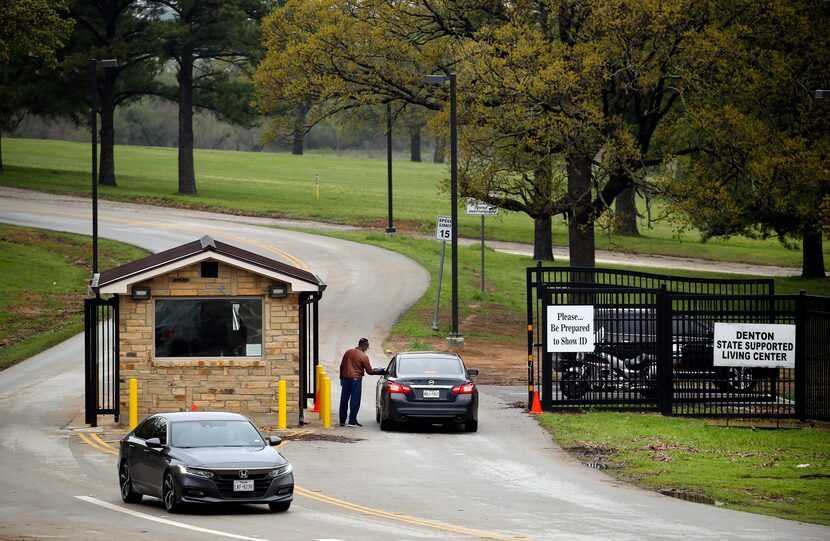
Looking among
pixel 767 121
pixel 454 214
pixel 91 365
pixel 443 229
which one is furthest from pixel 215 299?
pixel 767 121

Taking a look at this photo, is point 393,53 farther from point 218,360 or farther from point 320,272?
point 218,360

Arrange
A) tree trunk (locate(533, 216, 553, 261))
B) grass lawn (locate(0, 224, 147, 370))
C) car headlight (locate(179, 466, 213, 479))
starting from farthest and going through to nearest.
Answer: tree trunk (locate(533, 216, 553, 261)) < grass lawn (locate(0, 224, 147, 370)) < car headlight (locate(179, 466, 213, 479))

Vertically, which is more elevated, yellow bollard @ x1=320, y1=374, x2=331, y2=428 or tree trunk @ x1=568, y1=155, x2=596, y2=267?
tree trunk @ x1=568, y1=155, x2=596, y2=267

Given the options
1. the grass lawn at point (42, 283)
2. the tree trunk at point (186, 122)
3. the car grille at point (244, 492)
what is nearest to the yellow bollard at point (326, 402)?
the car grille at point (244, 492)

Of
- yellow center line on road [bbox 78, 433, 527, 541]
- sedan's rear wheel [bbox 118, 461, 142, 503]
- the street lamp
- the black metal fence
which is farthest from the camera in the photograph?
the street lamp

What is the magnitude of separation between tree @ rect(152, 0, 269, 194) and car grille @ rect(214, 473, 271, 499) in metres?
49.5

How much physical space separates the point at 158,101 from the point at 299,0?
363 ft

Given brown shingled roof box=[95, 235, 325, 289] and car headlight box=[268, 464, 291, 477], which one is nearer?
car headlight box=[268, 464, 291, 477]

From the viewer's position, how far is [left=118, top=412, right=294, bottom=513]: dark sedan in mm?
15164

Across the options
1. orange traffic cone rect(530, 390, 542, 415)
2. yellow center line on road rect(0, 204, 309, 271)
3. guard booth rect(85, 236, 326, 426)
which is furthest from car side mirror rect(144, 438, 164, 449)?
yellow center line on road rect(0, 204, 309, 271)

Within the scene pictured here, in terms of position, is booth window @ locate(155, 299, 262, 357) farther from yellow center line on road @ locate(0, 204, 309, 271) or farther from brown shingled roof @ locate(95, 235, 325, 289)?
yellow center line on road @ locate(0, 204, 309, 271)

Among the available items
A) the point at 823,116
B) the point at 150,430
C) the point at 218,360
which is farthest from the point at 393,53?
the point at 150,430

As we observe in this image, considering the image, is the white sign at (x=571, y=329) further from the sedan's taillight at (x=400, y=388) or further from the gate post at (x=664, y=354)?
the sedan's taillight at (x=400, y=388)

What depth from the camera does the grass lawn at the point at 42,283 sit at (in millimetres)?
34844
